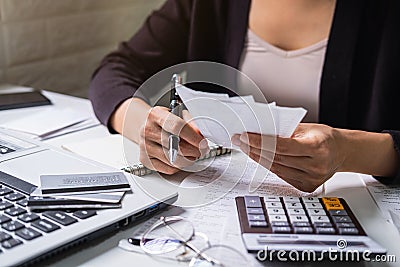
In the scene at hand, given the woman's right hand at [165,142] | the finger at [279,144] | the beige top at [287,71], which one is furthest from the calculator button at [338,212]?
the beige top at [287,71]

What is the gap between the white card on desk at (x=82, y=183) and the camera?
699mm

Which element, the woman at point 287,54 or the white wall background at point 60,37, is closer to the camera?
the woman at point 287,54

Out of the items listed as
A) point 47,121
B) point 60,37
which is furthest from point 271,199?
point 60,37

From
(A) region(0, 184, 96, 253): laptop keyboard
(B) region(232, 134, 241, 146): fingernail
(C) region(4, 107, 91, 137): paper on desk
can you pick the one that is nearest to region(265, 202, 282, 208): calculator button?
(B) region(232, 134, 241, 146): fingernail

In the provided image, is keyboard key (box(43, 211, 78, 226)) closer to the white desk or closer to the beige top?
the white desk

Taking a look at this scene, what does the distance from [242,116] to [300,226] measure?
6.7 inches

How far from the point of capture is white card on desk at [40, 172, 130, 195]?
2.29ft

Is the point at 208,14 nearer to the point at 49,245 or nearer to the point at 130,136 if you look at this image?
the point at 130,136

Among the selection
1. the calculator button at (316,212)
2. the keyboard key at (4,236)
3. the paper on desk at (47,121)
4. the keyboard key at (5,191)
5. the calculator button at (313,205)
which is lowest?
the paper on desk at (47,121)

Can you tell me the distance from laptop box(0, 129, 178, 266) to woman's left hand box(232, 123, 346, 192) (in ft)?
0.43

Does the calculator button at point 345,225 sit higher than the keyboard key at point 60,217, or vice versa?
the calculator button at point 345,225

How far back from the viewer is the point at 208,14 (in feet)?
4.19

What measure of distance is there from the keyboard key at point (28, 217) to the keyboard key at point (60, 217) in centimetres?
1

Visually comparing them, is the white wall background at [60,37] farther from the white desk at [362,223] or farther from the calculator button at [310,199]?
the calculator button at [310,199]
